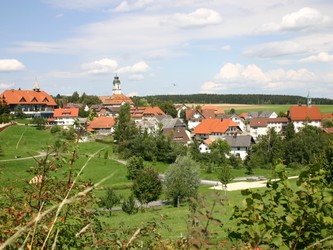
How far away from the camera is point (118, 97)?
14412 centimetres

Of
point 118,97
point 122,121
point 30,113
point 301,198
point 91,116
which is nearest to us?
point 301,198

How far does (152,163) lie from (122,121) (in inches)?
710

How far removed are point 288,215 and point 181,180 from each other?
111ft

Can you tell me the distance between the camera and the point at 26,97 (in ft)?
318

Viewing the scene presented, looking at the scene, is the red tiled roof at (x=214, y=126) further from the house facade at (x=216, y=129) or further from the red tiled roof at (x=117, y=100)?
the red tiled roof at (x=117, y=100)

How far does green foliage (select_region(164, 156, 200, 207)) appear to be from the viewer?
36.5 meters

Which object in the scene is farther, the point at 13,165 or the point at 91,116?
the point at 13,165

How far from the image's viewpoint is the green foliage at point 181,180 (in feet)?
120

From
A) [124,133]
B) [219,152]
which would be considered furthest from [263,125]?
[124,133]

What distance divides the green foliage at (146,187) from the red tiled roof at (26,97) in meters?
66.1

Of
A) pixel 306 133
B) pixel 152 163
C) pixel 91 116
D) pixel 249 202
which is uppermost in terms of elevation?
pixel 91 116

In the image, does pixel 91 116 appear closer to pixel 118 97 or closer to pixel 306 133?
pixel 306 133

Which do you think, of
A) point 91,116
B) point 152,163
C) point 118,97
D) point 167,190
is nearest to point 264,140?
point 152,163

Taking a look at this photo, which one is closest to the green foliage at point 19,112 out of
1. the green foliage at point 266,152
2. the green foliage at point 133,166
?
the green foliage at point 133,166
